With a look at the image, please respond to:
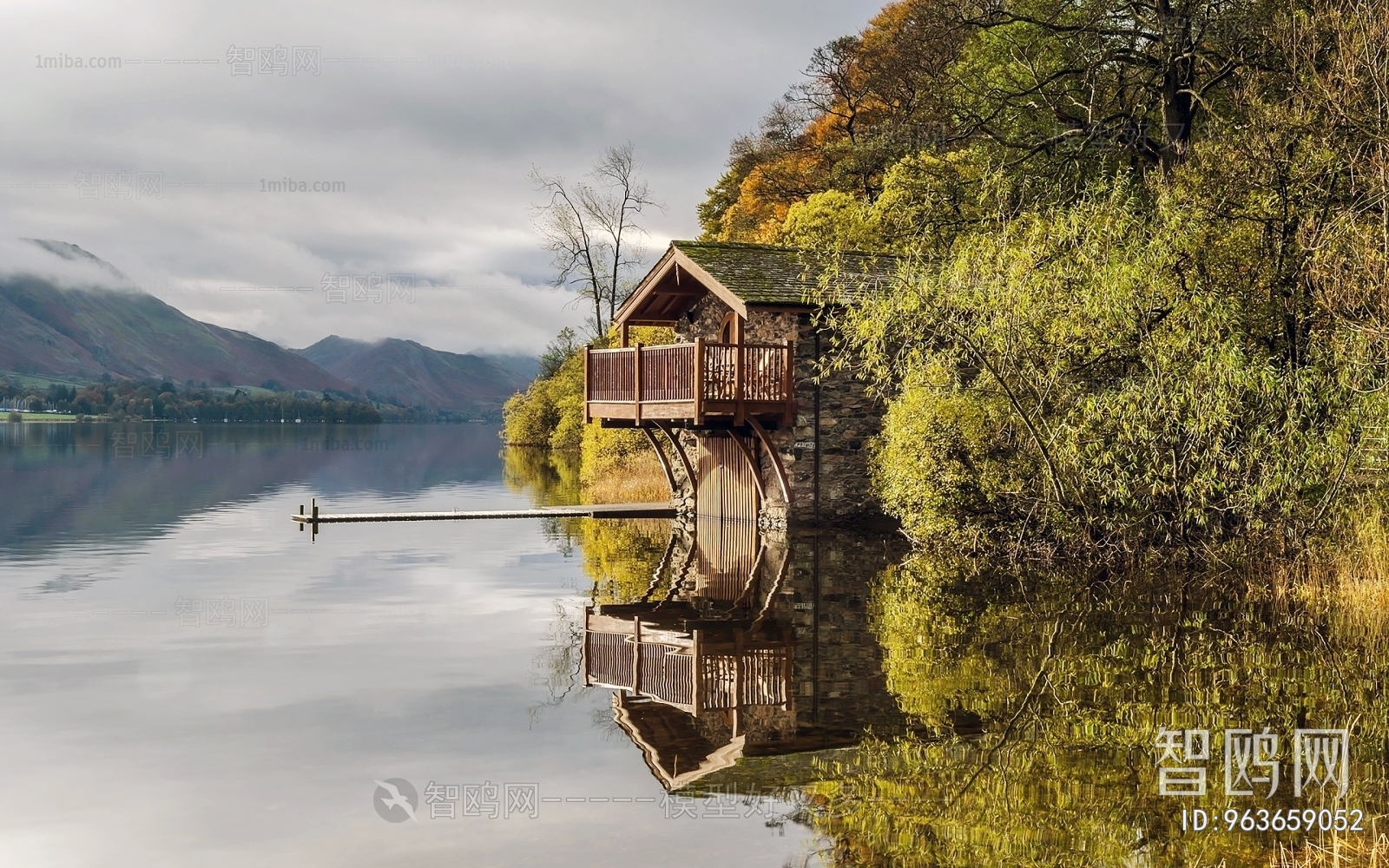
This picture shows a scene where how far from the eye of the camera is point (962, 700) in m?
11.1

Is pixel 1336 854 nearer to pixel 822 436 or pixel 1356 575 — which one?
pixel 1356 575

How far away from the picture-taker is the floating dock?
29.8 metres

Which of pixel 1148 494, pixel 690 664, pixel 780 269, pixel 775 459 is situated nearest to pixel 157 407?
pixel 780 269

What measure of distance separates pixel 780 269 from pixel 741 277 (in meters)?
1.42

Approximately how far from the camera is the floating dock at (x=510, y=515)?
29.8 metres

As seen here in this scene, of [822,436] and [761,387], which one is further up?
[761,387]

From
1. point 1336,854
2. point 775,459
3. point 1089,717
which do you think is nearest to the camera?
point 1336,854

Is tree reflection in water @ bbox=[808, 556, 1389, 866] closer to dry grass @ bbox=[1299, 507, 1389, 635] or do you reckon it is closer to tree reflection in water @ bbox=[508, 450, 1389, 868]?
tree reflection in water @ bbox=[508, 450, 1389, 868]

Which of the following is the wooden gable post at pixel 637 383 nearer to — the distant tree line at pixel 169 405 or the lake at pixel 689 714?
the lake at pixel 689 714

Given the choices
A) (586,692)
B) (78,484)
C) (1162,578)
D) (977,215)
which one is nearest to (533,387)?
(78,484)

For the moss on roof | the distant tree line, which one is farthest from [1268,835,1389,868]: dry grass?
the distant tree line

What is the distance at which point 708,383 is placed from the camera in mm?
24375

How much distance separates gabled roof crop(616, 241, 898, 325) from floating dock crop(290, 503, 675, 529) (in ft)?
15.2

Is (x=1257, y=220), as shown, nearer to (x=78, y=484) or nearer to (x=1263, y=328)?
(x=1263, y=328)
